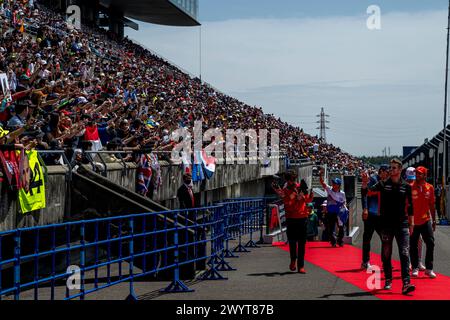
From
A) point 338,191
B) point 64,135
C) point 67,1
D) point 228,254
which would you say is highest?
point 67,1

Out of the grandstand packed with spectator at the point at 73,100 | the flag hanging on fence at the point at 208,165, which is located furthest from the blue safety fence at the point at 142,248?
the flag hanging on fence at the point at 208,165

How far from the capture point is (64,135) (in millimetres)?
13703

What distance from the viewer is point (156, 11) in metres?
69.6

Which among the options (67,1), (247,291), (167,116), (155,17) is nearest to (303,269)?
(247,291)

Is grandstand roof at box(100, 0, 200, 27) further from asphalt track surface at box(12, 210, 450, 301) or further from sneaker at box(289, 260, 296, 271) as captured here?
sneaker at box(289, 260, 296, 271)

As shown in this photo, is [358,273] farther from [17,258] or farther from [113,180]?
[17,258]

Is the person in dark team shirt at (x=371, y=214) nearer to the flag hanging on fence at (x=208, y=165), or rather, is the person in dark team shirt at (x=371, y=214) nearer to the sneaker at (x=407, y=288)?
the sneaker at (x=407, y=288)

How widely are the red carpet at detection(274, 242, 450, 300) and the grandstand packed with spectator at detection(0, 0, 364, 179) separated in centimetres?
475

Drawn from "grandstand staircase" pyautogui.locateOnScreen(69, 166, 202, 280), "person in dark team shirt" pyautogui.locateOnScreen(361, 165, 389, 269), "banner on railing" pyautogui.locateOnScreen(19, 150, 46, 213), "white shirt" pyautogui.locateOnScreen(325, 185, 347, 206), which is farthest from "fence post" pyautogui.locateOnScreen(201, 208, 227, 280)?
"white shirt" pyautogui.locateOnScreen(325, 185, 347, 206)

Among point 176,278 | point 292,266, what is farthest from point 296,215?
point 176,278

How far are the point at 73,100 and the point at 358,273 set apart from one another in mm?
7212
